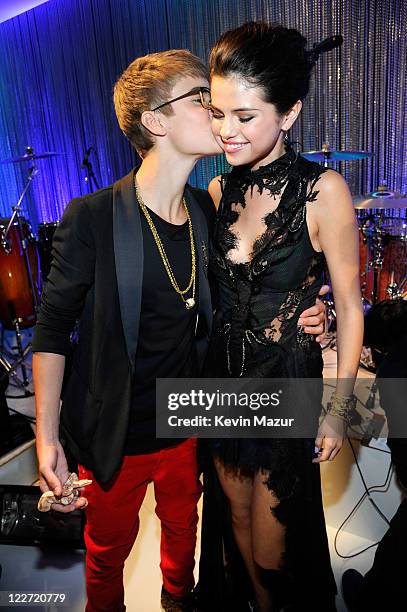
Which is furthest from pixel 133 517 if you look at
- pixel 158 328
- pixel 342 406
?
pixel 342 406

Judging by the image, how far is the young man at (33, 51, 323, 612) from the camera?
136 centimetres

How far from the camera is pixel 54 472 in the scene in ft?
4.52

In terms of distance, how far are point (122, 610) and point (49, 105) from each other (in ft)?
23.4

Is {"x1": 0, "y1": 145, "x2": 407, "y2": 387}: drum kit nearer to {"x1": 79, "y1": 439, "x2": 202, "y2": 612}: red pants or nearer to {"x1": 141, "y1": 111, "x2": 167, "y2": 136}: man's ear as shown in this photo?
{"x1": 79, "y1": 439, "x2": 202, "y2": 612}: red pants

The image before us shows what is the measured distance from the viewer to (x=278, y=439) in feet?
4.88

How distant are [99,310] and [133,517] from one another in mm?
791

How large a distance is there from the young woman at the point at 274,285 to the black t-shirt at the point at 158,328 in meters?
0.12

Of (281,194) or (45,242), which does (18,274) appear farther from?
(281,194)

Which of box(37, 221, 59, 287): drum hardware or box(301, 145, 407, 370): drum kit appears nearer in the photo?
box(301, 145, 407, 370): drum kit

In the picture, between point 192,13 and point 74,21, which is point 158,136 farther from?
point 74,21

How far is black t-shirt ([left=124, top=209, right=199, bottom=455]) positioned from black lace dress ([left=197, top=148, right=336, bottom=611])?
0.12 m

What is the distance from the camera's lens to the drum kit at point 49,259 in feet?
14.0

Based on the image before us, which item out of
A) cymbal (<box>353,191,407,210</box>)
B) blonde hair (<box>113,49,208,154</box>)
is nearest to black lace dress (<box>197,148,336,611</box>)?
blonde hair (<box>113,49,208,154</box>)

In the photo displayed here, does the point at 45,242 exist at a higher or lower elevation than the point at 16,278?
higher
